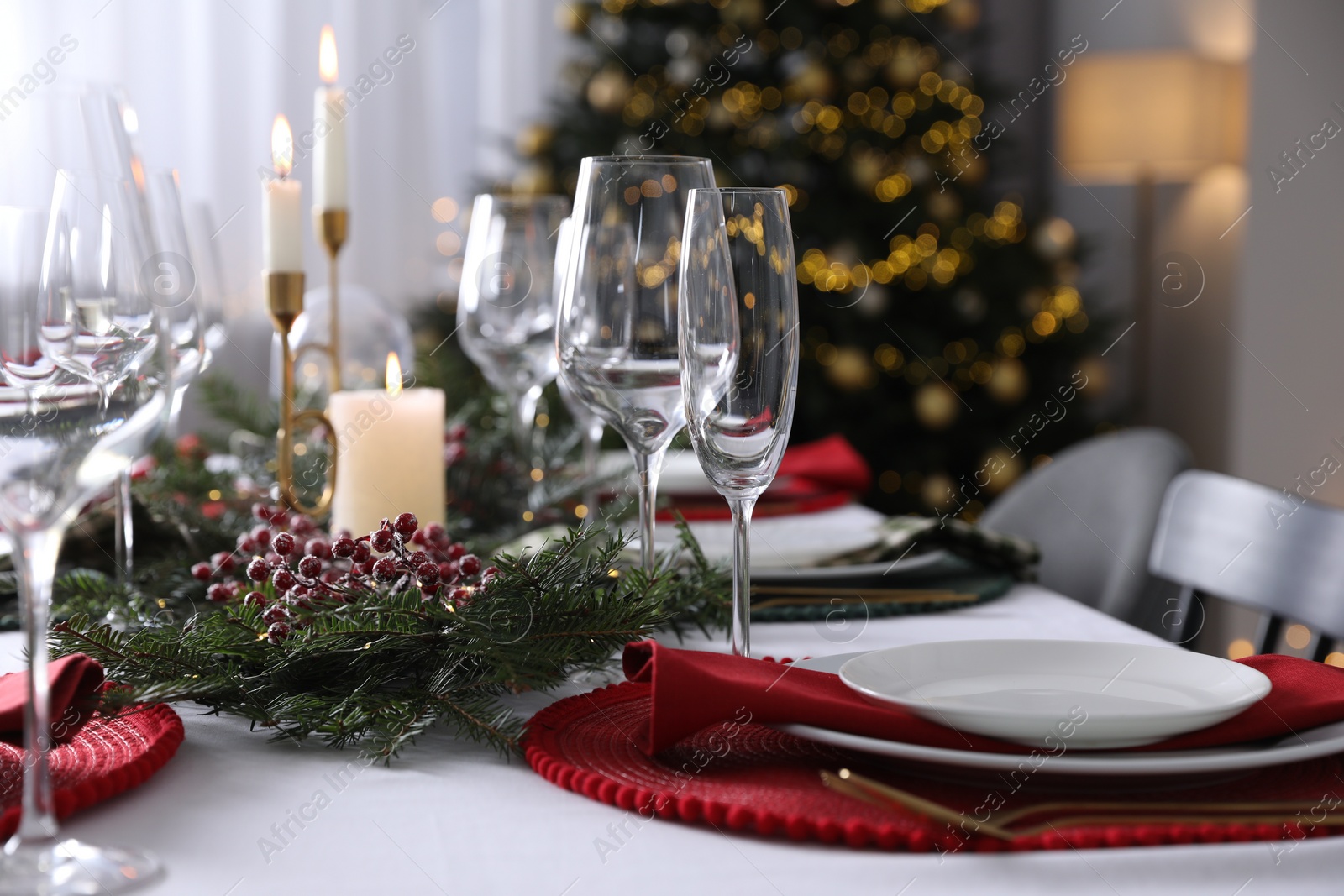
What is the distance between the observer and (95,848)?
0.47 metres

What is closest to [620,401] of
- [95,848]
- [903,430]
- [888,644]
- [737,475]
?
[737,475]

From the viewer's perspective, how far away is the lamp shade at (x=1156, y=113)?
2.97 meters

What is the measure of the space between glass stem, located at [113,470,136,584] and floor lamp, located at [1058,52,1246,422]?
2735 millimetres

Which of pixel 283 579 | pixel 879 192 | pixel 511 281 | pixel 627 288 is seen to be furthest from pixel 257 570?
pixel 879 192

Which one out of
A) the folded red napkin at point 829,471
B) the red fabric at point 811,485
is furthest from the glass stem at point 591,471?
the folded red napkin at point 829,471

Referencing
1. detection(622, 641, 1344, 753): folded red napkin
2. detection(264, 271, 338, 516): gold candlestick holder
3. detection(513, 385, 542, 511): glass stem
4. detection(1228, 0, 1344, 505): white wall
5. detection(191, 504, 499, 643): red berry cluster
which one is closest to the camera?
detection(622, 641, 1344, 753): folded red napkin

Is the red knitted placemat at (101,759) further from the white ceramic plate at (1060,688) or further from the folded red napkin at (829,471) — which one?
the folded red napkin at (829,471)

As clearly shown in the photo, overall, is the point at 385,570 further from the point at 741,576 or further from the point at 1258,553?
the point at 1258,553

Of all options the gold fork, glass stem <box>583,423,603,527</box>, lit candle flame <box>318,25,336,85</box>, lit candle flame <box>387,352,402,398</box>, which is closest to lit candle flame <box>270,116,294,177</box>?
lit candle flame <box>318,25,336,85</box>

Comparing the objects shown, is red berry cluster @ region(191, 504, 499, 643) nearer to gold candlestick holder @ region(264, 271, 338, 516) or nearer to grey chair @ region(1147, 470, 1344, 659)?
gold candlestick holder @ region(264, 271, 338, 516)

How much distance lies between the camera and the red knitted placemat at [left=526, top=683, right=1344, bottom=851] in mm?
479

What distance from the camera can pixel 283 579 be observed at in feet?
2.28

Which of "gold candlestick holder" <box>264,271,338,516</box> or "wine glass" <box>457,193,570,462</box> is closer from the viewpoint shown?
"gold candlestick holder" <box>264,271,338,516</box>

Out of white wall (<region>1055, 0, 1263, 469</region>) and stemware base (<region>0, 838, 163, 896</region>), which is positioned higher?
white wall (<region>1055, 0, 1263, 469</region>)
